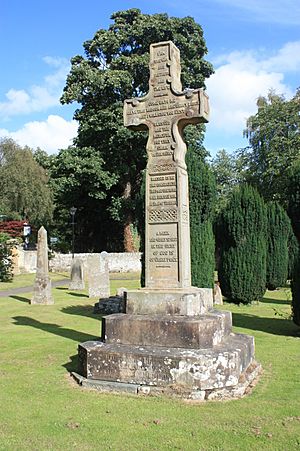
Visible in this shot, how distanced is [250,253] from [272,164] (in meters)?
23.8

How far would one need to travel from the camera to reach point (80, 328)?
36.1 ft

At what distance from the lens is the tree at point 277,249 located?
22.1 meters

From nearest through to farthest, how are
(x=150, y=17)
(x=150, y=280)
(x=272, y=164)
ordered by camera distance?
1. (x=150, y=280)
2. (x=150, y=17)
3. (x=272, y=164)

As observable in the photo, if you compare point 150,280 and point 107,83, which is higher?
point 107,83

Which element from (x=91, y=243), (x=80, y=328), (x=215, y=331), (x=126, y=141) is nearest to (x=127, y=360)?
(x=215, y=331)

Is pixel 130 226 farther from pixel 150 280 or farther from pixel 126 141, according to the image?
pixel 150 280

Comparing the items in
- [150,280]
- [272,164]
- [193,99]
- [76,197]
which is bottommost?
[150,280]

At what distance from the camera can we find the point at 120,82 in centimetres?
3219

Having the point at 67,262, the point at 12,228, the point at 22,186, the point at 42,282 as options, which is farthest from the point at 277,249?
the point at 22,186

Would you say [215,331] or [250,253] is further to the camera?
[250,253]

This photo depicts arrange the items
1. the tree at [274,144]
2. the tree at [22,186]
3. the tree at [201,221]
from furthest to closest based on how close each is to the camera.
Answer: the tree at [22,186] < the tree at [274,144] < the tree at [201,221]

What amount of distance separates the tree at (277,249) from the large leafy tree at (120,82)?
475 inches

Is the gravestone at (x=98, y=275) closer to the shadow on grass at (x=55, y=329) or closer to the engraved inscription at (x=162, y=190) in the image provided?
the shadow on grass at (x=55, y=329)

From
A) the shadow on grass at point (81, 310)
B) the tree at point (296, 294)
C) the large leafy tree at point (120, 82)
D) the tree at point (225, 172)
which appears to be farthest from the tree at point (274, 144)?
the tree at point (296, 294)
